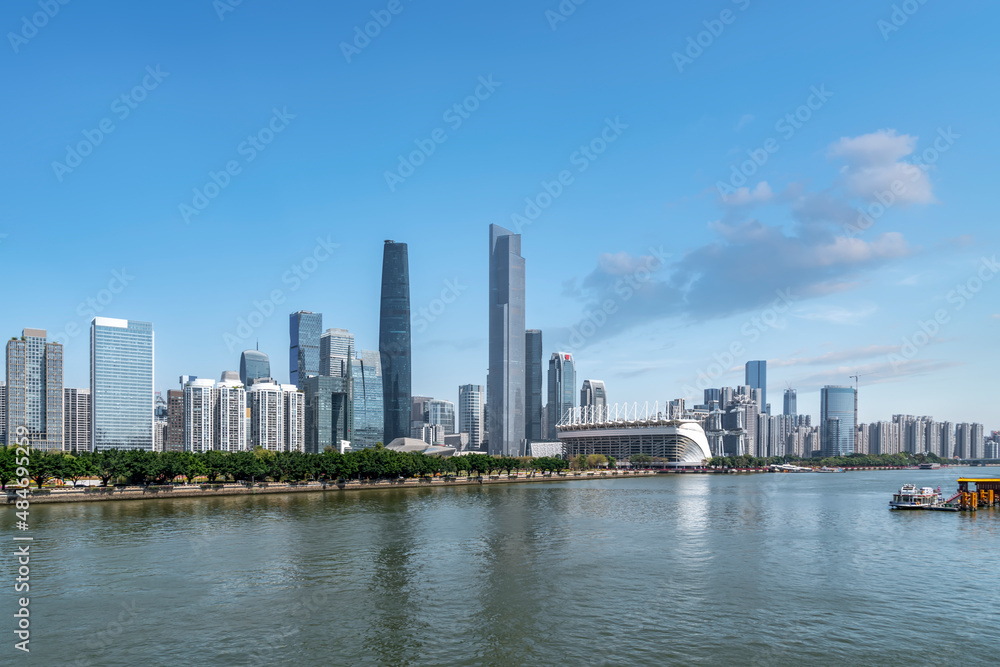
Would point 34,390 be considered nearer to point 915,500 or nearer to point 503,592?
point 503,592

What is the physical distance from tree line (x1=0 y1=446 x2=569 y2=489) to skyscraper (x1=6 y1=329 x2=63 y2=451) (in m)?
107

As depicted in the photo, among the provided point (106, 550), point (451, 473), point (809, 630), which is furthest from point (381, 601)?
point (451, 473)

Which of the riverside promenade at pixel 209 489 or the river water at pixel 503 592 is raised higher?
Answer: the river water at pixel 503 592

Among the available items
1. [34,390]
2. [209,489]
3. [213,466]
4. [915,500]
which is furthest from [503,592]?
[34,390]

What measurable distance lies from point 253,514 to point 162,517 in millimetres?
8362

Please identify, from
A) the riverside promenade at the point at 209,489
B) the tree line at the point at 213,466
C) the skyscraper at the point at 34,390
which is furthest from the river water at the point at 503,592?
the skyscraper at the point at 34,390

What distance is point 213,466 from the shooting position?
98.3 meters

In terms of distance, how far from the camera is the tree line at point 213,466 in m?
84.9

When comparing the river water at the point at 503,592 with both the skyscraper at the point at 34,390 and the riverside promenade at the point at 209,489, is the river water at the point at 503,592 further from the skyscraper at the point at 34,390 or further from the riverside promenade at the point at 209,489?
the skyscraper at the point at 34,390

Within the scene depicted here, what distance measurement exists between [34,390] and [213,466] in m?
135

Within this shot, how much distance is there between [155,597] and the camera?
115 feet

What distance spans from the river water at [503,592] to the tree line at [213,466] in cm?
2162

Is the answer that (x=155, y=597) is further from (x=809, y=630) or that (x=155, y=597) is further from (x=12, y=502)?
(x=12, y=502)

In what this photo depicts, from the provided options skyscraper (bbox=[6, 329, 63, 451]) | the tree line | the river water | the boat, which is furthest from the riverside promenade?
skyscraper (bbox=[6, 329, 63, 451])
